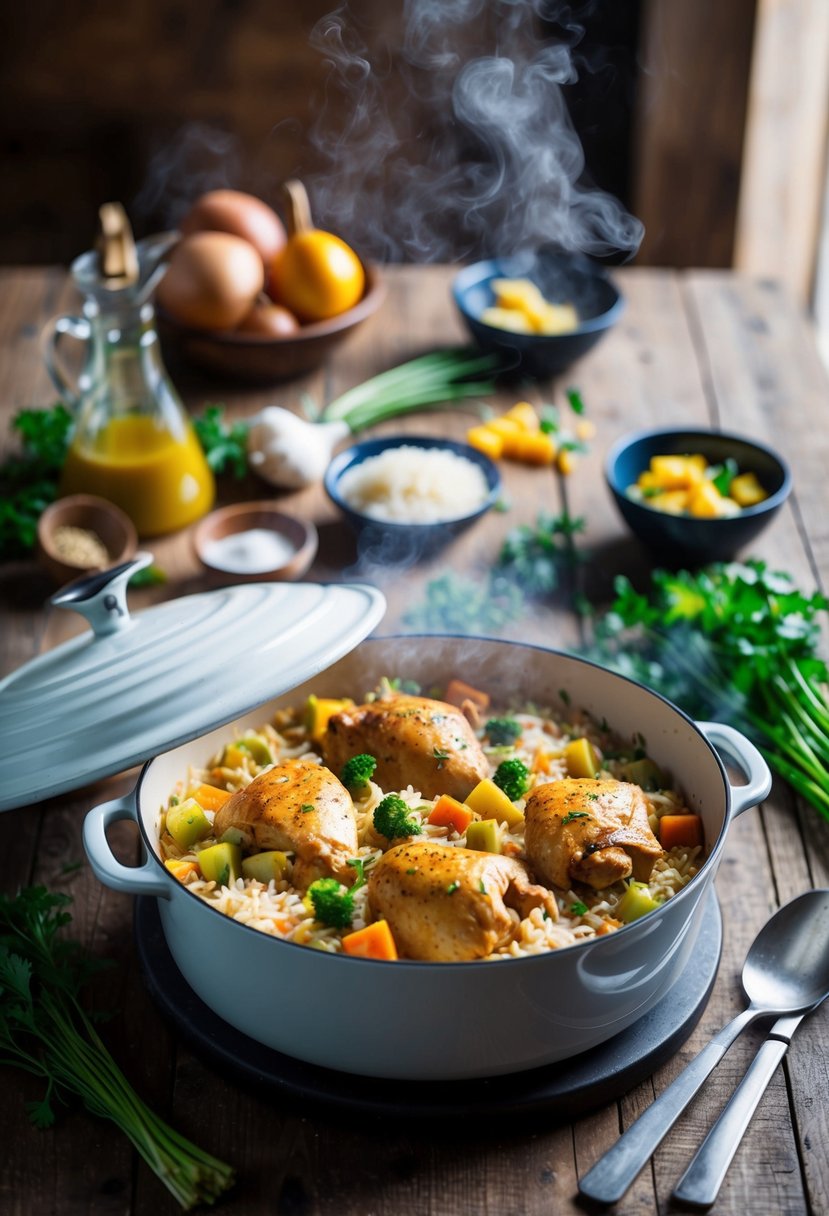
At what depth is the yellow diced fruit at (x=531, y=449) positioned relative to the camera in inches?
147

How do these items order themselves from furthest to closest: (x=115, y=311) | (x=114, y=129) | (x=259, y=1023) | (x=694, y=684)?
1. (x=114, y=129)
2. (x=115, y=311)
3. (x=694, y=684)
4. (x=259, y=1023)

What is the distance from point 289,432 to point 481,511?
63 centimetres

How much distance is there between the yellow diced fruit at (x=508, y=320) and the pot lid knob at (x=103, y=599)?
2.20 metres

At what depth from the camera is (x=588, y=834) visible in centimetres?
203

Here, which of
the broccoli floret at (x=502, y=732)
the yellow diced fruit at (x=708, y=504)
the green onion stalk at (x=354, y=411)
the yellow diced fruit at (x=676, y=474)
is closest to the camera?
the broccoli floret at (x=502, y=732)

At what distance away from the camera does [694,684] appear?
2873mm

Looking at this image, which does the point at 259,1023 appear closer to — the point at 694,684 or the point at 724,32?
the point at 694,684

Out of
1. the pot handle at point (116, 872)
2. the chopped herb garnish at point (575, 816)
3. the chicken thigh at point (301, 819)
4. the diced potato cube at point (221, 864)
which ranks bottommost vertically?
the diced potato cube at point (221, 864)

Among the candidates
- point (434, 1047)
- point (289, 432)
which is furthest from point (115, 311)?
point (434, 1047)

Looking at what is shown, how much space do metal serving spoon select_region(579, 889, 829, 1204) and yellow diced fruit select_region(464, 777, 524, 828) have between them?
47 centimetres

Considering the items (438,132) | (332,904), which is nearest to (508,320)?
(332,904)

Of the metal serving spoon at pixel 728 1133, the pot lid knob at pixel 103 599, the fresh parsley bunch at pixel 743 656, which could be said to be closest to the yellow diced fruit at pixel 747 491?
the fresh parsley bunch at pixel 743 656

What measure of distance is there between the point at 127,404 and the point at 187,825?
4.85ft

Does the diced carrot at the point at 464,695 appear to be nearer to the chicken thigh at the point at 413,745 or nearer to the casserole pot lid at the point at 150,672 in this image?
the chicken thigh at the point at 413,745
